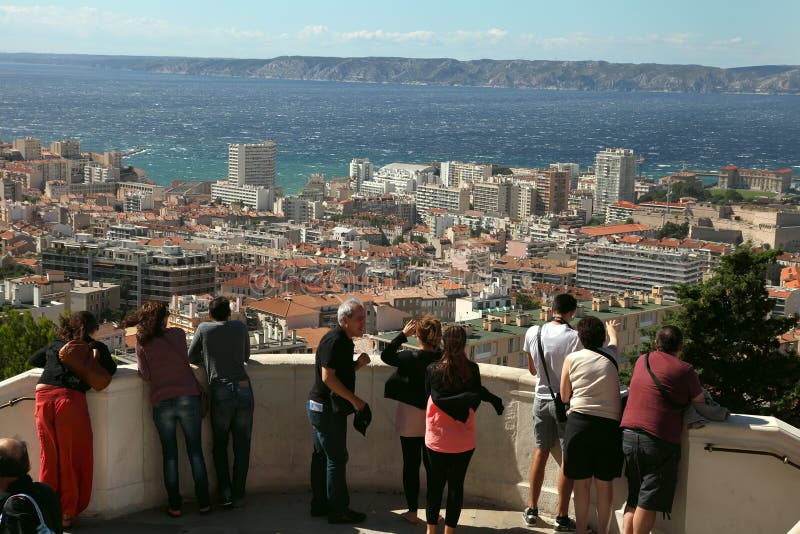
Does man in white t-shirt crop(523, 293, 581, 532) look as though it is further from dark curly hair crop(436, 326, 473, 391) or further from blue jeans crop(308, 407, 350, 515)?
blue jeans crop(308, 407, 350, 515)

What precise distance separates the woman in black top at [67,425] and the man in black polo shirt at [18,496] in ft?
3.00

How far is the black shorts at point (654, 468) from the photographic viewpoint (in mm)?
3451

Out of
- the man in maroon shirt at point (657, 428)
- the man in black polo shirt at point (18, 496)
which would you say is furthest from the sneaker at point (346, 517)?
the man in black polo shirt at point (18, 496)

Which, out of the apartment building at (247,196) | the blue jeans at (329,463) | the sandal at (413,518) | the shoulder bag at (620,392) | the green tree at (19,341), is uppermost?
the shoulder bag at (620,392)

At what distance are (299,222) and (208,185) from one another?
50.3 feet

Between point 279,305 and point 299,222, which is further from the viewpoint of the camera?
point 299,222

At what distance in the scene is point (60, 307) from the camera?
27.3 metres

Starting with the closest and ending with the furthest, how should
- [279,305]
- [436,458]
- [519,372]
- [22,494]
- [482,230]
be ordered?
[22,494] → [436,458] → [519,372] → [279,305] → [482,230]

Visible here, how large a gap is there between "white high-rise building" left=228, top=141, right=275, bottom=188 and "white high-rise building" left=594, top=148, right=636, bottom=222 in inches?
827

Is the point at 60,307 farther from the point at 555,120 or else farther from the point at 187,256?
the point at 555,120

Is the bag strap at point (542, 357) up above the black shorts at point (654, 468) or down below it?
above

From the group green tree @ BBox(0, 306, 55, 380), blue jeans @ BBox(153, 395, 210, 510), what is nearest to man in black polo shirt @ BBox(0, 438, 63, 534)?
blue jeans @ BBox(153, 395, 210, 510)

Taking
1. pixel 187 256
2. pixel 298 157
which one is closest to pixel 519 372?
pixel 187 256

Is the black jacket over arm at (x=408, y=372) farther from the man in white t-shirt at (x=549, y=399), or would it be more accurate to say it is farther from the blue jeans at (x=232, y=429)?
the blue jeans at (x=232, y=429)
